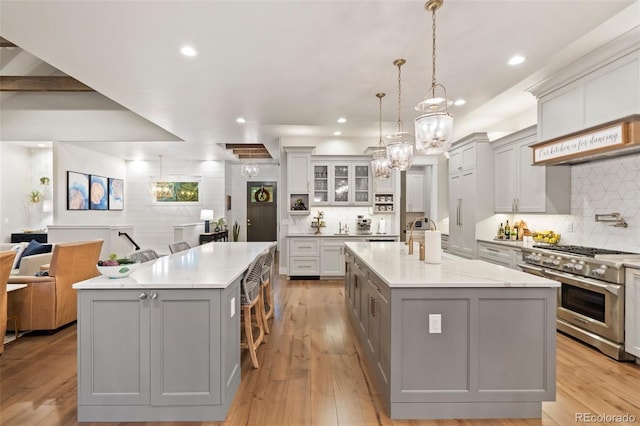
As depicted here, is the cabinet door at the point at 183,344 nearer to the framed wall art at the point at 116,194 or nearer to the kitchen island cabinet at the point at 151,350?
the kitchen island cabinet at the point at 151,350

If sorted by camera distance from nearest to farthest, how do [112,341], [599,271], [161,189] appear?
1. [112,341]
2. [599,271]
3. [161,189]

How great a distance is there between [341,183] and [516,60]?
150 inches

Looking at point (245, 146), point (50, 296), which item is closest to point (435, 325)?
point (50, 296)

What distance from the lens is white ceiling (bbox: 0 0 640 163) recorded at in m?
2.27

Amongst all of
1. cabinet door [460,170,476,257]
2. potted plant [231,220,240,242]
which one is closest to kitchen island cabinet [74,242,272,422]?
cabinet door [460,170,476,257]

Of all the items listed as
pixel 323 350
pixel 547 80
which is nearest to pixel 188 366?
pixel 323 350

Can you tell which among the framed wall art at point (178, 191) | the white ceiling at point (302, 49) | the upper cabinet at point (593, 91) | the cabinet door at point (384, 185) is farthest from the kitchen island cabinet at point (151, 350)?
the framed wall art at point (178, 191)

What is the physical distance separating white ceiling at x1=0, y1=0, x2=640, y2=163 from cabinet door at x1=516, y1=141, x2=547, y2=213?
828 mm

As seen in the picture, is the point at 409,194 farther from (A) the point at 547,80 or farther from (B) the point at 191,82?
(B) the point at 191,82

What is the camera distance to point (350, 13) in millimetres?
2301

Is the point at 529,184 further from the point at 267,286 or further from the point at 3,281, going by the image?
the point at 3,281

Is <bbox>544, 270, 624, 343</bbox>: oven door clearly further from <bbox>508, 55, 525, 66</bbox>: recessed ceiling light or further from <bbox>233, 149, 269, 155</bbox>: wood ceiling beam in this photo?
<bbox>233, 149, 269, 155</bbox>: wood ceiling beam

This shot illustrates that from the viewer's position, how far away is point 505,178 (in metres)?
4.61

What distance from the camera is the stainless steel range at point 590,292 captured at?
2830 mm
